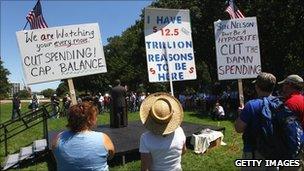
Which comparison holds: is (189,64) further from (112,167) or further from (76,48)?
(112,167)

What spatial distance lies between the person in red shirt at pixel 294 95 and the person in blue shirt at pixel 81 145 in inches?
98.5

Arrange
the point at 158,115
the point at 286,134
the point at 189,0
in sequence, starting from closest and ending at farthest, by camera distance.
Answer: the point at 158,115, the point at 286,134, the point at 189,0

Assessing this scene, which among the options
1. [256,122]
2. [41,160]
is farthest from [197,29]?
[256,122]

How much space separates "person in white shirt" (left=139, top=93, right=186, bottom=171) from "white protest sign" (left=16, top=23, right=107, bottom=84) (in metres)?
4.85

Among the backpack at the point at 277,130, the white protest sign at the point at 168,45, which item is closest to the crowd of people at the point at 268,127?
the backpack at the point at 277,130

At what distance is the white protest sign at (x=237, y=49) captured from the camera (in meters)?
10.8

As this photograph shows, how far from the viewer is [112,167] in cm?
1167

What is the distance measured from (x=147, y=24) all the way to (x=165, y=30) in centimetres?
44

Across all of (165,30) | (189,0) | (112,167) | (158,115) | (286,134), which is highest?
(189,0)

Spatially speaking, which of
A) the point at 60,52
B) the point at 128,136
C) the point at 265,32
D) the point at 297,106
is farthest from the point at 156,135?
the point at 265,32

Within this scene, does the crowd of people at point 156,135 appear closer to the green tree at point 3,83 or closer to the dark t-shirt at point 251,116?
the dark t-shirt at point 251,116

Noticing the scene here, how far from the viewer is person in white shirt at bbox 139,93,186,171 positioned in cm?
512

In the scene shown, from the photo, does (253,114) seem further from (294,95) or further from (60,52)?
(60,52)

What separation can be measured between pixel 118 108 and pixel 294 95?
10.1 metres
